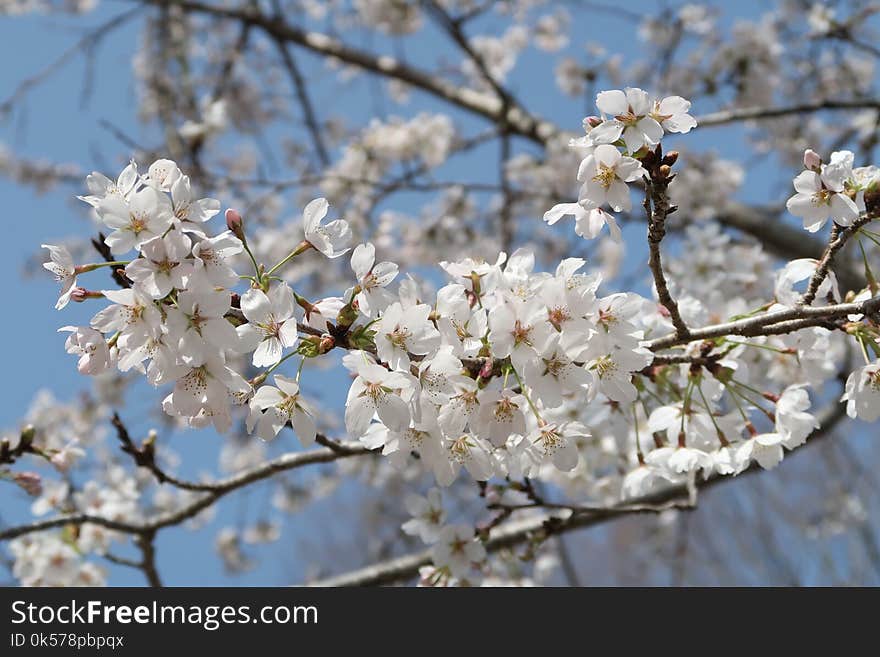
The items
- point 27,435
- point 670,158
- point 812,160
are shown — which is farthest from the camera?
point 27,435

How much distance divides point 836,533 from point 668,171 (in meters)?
8.73

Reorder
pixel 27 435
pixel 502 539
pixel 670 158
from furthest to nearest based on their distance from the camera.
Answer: pixel 502 539, pixel 27 435, pixel 670 158

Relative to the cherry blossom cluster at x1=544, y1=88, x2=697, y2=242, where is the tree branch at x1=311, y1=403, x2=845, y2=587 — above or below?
below

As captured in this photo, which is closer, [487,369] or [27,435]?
[487,369]

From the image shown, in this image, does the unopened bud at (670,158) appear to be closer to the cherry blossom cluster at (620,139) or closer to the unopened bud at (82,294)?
the cherry blossom cluster at (620,139)

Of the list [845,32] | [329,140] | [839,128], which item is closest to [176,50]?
[329,140]

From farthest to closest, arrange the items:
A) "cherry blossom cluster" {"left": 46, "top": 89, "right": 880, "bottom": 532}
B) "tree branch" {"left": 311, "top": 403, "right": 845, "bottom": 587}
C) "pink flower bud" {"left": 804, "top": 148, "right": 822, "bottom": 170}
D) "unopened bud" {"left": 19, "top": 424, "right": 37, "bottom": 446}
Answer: "tree branch" {"left": 311, "top": 403, "right": 845, "bottom": 587} < "unopened bud" {"left": 19, "top": 424, "right": 37, "bottom": 446} < "pink flower bud" {"left": 804, "top": 148, "right": 822, "bottom": 170} < "cherry blossom cluster" {"left": 46, "top": 89, "right": 880, "bottom": 532}

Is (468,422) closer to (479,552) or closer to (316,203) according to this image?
(316,203)

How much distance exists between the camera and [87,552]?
2.40m

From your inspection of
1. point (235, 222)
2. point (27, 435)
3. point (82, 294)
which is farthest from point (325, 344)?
point (27, 435)

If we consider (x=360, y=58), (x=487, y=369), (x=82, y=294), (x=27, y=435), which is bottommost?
(x=487, y=369)

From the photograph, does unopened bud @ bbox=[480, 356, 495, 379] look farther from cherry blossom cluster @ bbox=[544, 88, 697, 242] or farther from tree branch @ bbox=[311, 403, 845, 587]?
tree branch @ bbox=[311, 403, 845, 587]

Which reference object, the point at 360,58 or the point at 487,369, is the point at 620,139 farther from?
the point at 360,58

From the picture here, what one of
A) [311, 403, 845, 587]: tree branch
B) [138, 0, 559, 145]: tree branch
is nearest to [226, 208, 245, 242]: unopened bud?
[311, 403, 845, 587]: tree branch
